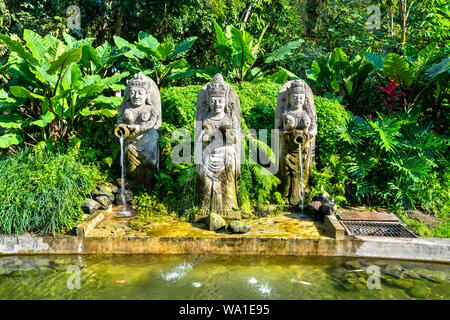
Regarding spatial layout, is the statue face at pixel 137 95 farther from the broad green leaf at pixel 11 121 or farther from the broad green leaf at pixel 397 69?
the broad green leaf at pixel 397 69

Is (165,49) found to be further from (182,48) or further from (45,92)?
(45,92)

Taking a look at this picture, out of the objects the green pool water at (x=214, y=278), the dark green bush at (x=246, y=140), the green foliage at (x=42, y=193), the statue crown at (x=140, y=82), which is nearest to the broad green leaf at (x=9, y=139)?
the green foliage at (x=42, y=193)

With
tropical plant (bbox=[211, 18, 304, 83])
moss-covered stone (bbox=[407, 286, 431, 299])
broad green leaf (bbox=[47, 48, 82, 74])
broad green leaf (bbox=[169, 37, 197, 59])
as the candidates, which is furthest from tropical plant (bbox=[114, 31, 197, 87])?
moss-covered stone (bbox=[407, 286, 431, 299])

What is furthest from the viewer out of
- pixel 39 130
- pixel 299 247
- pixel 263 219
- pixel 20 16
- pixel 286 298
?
pixel 20 16

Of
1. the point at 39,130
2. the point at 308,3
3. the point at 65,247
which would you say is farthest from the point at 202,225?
the point at 308,3

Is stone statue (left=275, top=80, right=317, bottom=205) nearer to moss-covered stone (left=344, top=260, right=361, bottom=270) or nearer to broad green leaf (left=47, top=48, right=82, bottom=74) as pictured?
moss-covered stone (left=344, top=260, right=361, bottom=270)

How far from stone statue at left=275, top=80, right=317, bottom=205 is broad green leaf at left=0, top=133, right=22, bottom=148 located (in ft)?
14.3

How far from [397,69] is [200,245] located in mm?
4888

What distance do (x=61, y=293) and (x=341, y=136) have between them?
15.7 feet

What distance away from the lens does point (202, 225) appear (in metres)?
5.00

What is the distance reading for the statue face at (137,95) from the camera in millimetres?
5836

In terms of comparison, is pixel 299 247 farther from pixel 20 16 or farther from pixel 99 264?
pixel 20 16

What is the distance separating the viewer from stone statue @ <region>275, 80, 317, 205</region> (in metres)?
5.70

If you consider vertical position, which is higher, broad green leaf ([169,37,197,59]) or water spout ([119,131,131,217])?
broad green leaf ([169,37,197,59])
